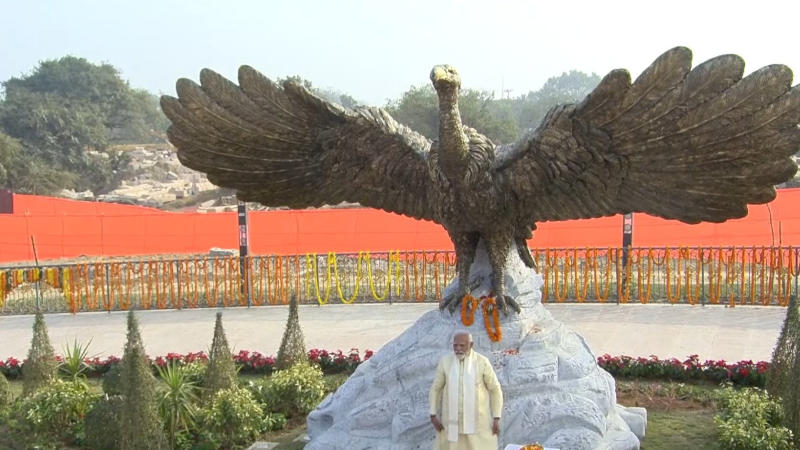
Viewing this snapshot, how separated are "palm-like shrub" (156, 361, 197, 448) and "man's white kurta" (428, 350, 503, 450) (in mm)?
3038

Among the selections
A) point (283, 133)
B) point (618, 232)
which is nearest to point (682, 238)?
point (618, 232)

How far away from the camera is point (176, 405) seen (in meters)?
7.12

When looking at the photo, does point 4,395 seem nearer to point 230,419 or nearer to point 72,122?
point 230,419

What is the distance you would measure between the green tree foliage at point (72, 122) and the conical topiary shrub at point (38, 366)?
26817 mm

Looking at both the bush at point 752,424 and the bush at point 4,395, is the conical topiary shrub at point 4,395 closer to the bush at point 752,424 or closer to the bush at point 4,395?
the bush at point 4,395

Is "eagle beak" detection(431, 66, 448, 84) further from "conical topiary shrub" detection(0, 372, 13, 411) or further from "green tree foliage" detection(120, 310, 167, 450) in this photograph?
"conical topiary shrub" detection(0, 372, 13, 411)

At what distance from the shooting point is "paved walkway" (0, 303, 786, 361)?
1087 cm

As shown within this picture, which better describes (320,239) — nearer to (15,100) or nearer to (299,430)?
(299,430)

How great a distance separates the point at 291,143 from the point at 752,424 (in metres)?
4.62

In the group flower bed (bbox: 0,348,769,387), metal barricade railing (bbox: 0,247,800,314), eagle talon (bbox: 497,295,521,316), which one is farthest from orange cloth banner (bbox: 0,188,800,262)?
eagle talon (bbox: 497,295,521,316)

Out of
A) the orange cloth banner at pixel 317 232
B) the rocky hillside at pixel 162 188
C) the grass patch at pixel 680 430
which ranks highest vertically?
the rocky hillside at pixel 162 188

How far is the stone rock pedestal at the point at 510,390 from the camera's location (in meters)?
5.96

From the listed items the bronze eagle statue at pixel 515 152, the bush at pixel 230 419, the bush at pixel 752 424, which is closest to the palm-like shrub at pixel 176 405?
the bush at pixel 230 419

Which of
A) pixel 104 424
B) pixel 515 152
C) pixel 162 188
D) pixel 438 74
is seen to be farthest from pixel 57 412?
pixel 162 188
